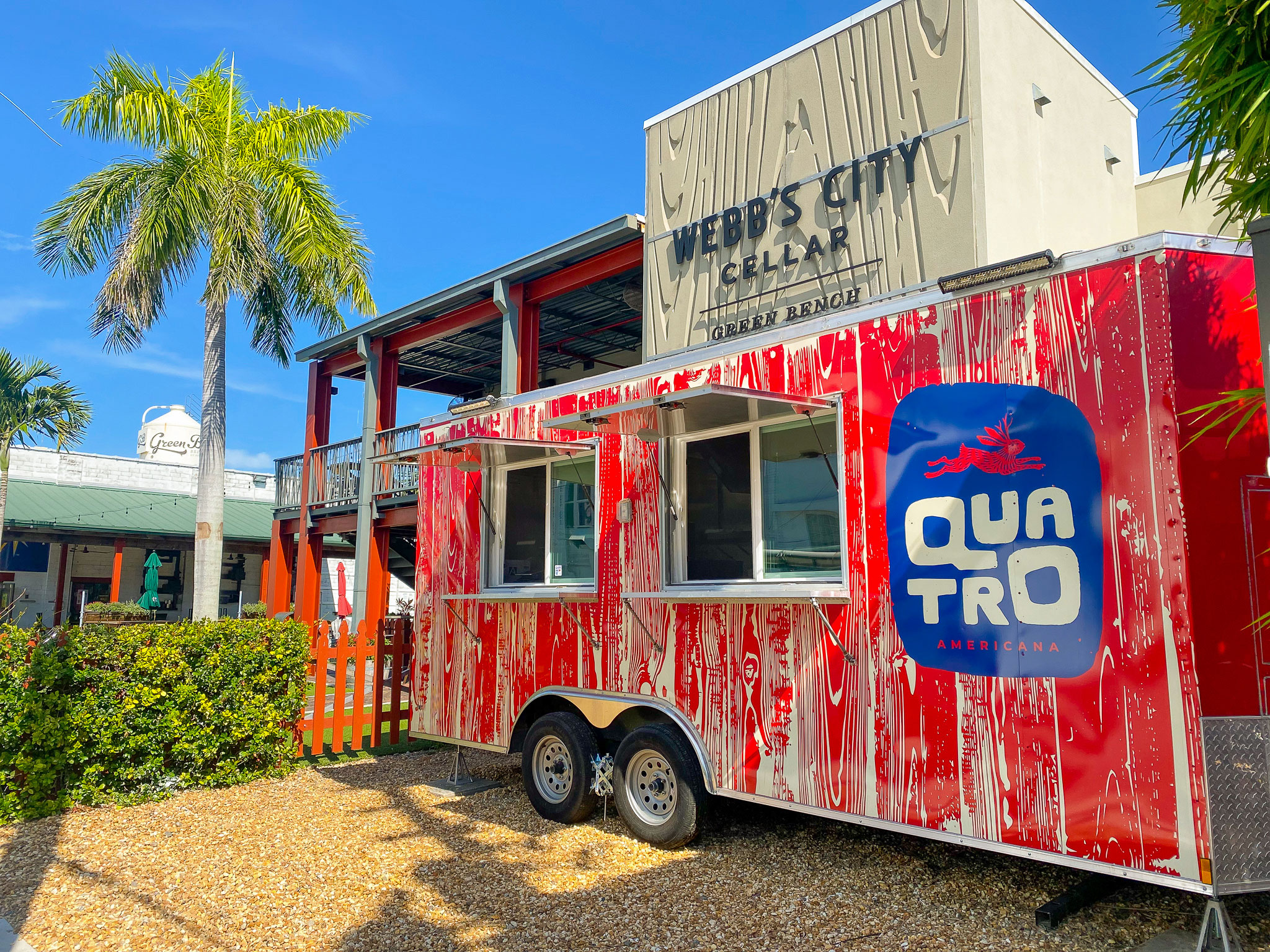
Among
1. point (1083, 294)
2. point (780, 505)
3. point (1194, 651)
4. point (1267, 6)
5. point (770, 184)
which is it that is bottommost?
point (1194, 651)

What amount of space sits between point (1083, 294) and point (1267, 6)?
52.0 inches

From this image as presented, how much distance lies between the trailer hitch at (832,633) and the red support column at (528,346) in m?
8.58

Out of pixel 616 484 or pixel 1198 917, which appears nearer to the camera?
pixel 1198 917

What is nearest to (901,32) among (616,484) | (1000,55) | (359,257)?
(1000,55)

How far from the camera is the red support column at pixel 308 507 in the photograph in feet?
57.3

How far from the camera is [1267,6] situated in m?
3.06

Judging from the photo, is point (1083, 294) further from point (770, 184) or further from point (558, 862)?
point (770, 184)

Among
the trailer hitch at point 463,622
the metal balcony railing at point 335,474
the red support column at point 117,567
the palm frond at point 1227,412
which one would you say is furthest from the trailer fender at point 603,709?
the red support column at point 117,567

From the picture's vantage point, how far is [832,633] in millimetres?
4875

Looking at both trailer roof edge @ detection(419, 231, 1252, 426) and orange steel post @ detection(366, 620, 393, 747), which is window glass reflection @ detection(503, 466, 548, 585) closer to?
trailer roof edge @ detection(419, 231, 1252, 426)

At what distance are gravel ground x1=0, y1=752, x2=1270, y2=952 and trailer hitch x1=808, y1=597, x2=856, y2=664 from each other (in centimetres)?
130

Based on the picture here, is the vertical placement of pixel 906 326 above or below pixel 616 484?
above

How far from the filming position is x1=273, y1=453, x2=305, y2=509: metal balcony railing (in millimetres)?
18688

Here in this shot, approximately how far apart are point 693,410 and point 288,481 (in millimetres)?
15773
